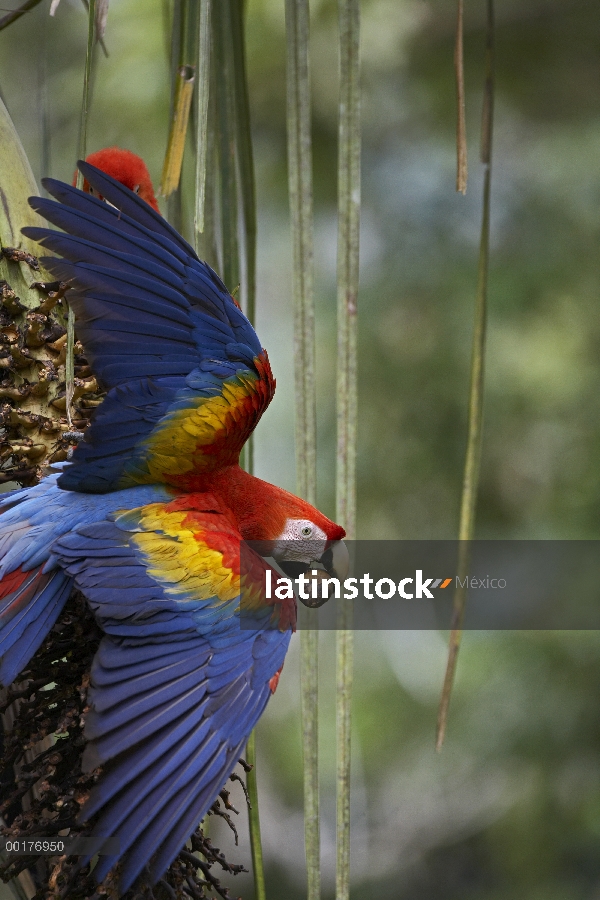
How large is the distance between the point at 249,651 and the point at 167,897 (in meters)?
0.24

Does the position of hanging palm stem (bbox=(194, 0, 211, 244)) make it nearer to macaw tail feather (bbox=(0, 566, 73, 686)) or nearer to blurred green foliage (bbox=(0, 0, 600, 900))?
macaw tail feather (bbox=(0, 566, 73, 686))

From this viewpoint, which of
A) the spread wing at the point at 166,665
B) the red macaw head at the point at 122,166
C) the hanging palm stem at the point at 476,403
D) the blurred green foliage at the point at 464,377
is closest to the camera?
the spread wing at the point at 166,665

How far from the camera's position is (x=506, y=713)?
217 centimetres

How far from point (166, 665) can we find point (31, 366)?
1.18ft

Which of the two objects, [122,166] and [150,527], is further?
[122,166]

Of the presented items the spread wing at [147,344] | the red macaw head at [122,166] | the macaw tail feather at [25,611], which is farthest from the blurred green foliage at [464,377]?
the macaw tail feather at [25,611]

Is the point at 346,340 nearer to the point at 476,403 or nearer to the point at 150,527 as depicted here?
the point at 476,403

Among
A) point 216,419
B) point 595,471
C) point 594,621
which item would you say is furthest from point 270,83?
point 594,621

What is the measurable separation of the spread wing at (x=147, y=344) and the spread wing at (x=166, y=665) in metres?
0.07

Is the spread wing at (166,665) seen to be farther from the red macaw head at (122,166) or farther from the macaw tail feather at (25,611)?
the red macaw head at (122,166)

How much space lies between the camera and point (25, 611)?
0.81 m

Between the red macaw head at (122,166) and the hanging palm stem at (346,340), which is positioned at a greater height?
the red macaw head at (122,166)

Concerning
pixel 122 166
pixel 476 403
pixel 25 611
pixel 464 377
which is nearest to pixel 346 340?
pixel 476 403

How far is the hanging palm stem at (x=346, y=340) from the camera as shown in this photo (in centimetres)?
70
